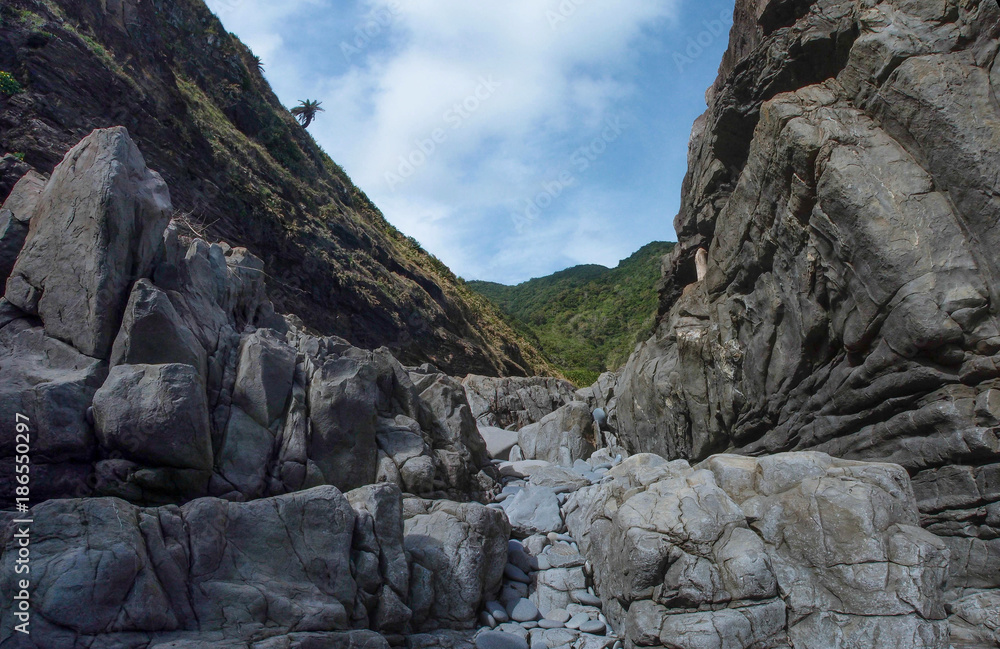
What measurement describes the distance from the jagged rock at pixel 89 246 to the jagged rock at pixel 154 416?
44.1 inches

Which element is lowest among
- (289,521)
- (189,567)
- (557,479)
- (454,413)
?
(189,567)

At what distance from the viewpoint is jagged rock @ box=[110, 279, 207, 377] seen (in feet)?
28.6

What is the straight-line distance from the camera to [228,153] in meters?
30.3

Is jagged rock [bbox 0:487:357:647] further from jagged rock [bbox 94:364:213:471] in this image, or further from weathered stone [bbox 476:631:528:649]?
weathered stone [bbox 476:631:528:649]

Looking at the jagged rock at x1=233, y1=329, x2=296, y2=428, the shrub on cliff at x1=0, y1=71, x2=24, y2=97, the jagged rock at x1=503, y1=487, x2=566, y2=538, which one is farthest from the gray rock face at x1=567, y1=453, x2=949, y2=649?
the shrub on cliff at x1=0, y1=71, x2=24, y2=97

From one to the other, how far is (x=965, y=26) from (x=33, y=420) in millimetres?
15622

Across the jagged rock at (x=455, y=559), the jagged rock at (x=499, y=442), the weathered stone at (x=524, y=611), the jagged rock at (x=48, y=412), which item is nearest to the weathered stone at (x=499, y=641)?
the jagged rock at (x=455, y=559)

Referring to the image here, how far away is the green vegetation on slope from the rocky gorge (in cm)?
3247

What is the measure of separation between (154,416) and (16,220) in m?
5.12

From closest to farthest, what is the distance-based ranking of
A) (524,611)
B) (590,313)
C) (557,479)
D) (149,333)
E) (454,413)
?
1. (149,333)
2. (524,611)
3. (557,479)
4. (454,413)
5. (590,313)

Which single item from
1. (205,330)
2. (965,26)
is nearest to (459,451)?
(205,330)
